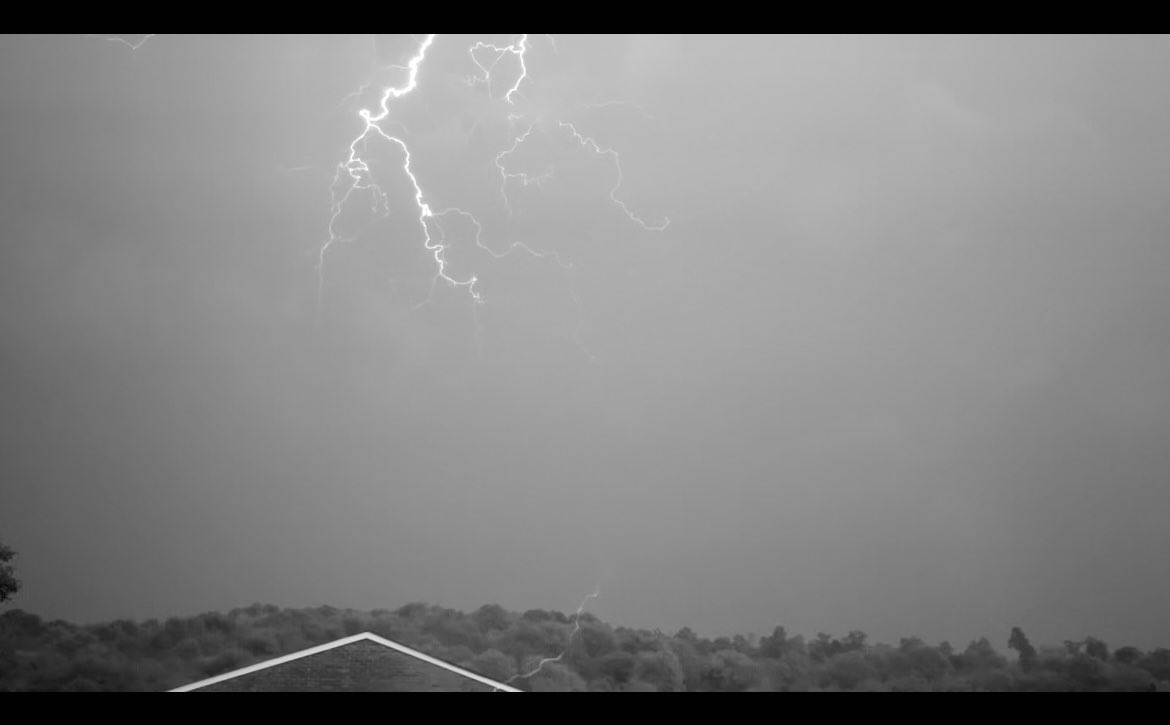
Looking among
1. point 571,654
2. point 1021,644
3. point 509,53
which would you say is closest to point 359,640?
point 571,654

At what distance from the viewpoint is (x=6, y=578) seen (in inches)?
518

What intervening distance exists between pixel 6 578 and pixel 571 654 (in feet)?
32.3

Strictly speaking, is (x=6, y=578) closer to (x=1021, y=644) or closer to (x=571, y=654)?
(x=571, y=654)

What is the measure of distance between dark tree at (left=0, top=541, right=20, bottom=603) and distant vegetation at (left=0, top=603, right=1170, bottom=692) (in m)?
1.43

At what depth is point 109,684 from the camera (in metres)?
12.9

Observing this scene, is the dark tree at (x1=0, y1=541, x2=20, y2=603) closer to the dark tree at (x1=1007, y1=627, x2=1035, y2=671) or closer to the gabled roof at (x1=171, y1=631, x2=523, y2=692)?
the gabled roof at (x1=171, y1=631, x2=523, y2=692)

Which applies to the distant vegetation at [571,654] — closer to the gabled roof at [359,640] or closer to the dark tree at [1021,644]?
the dark tree at [1021,644]

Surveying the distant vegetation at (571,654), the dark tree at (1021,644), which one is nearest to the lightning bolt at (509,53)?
the distant vegetation at (571,654)

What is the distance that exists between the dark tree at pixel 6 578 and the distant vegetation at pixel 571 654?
1429 mm
